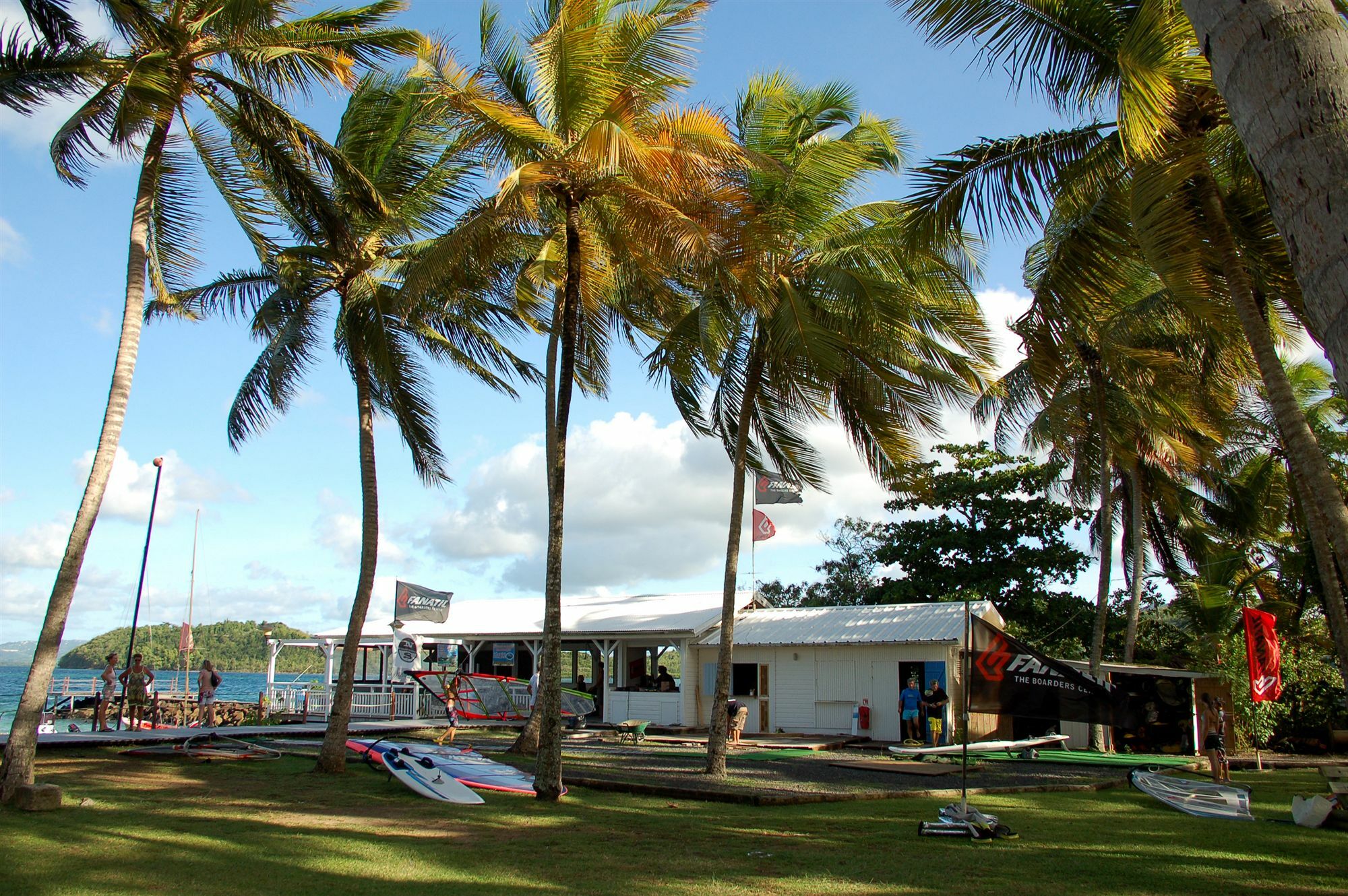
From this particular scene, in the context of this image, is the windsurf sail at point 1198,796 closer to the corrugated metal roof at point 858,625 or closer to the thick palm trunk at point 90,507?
the corrugated metal roof at point 858,625

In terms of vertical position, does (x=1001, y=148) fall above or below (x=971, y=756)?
above

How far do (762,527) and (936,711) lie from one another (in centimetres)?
738

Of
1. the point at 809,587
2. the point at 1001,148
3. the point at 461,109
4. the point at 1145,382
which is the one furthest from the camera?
the point at 809,587

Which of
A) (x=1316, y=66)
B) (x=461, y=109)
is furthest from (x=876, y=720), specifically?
(x=1316, y=66)

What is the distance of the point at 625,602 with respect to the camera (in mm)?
30359

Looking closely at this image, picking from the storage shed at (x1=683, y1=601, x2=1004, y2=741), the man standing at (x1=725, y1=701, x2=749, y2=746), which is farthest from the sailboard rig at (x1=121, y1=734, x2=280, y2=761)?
the storage shed at (x1=683, y1=601, x2=1004, y2=741)

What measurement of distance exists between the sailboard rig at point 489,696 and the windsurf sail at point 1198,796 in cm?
1375

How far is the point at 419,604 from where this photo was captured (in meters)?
25.7

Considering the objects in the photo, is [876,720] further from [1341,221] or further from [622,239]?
[1341,221]

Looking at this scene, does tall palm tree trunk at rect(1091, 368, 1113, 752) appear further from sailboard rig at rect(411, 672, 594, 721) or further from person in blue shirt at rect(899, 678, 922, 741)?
sailboard rig at rect(411, 672, 594, 721)

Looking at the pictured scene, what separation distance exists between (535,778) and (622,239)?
22.6ft

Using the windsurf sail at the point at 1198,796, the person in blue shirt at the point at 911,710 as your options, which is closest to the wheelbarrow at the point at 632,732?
the person in blue shirt at the point at 911,710

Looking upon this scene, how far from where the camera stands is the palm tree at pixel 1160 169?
7883 millimetres

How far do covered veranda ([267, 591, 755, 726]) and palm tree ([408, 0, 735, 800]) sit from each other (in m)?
14.0
